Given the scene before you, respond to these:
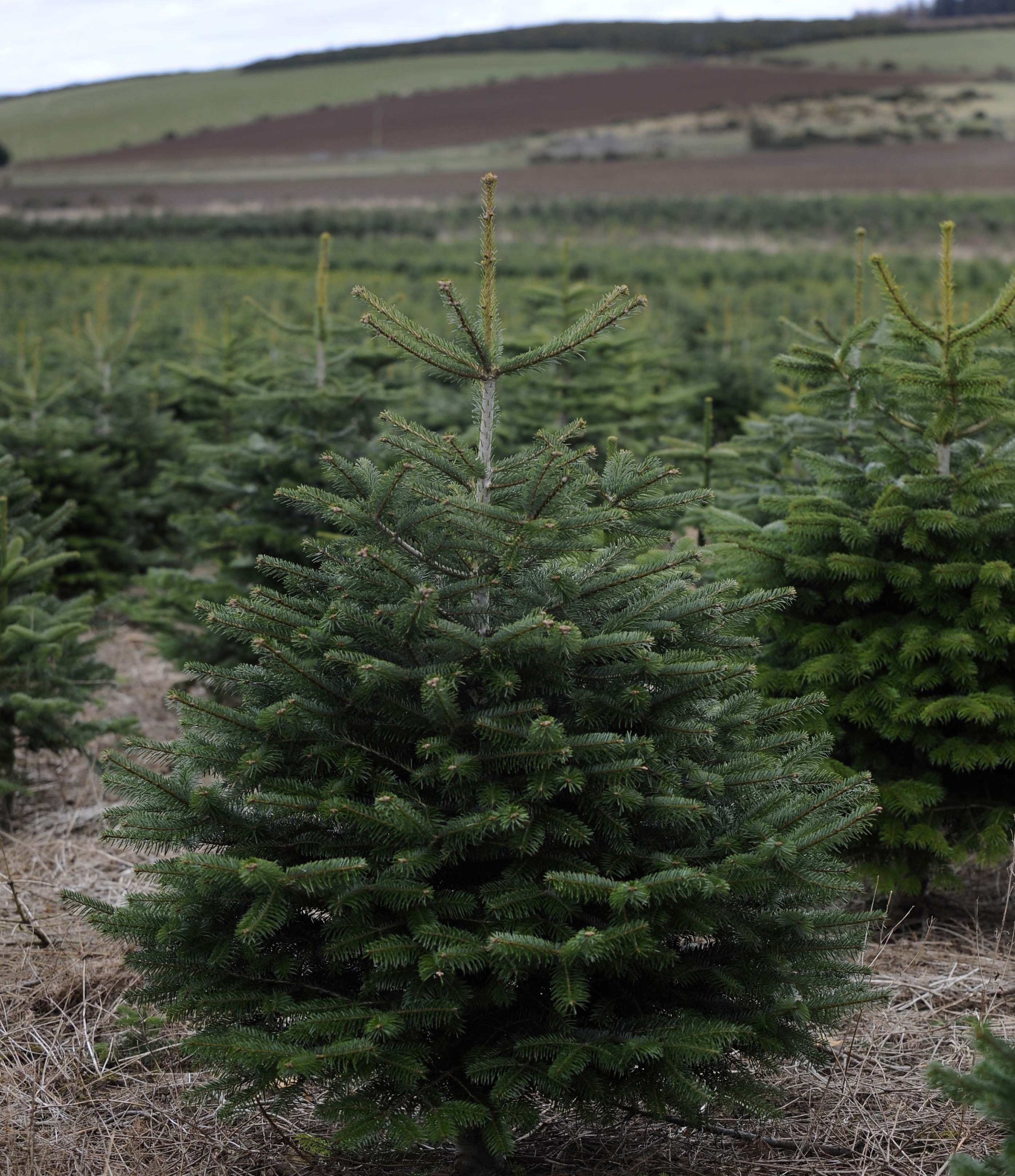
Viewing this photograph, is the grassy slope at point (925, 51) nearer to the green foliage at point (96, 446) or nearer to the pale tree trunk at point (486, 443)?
the green foliage at point (96, 446)

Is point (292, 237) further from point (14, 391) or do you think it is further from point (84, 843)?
point (84, 843)

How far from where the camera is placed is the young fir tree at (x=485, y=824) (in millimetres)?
2246

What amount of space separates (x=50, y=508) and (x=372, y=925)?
23.3ft

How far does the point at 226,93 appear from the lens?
2594 inches

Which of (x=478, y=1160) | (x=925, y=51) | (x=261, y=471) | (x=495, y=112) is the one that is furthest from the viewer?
(x=925, y=51)

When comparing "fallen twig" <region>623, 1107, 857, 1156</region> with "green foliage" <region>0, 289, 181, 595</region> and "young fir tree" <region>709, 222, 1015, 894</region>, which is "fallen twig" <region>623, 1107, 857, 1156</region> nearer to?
"young fir tree" <region>709, 222, 1015, 894</region>

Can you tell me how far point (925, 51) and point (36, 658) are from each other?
68504 mm

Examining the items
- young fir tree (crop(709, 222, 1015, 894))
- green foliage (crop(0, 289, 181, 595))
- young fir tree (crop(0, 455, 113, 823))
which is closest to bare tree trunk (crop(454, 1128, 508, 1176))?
young fir tree (crop(709, 222, 1015, 894))

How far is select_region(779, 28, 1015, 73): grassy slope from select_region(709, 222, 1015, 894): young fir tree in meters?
63.6

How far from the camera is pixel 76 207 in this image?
160 ft

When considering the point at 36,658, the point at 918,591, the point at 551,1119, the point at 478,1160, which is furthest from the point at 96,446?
the point at 478,1160

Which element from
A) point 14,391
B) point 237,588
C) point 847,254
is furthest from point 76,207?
point 237,588

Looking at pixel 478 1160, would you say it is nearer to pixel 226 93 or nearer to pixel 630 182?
pixel 630 182

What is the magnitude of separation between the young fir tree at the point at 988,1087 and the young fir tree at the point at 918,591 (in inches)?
77.5
